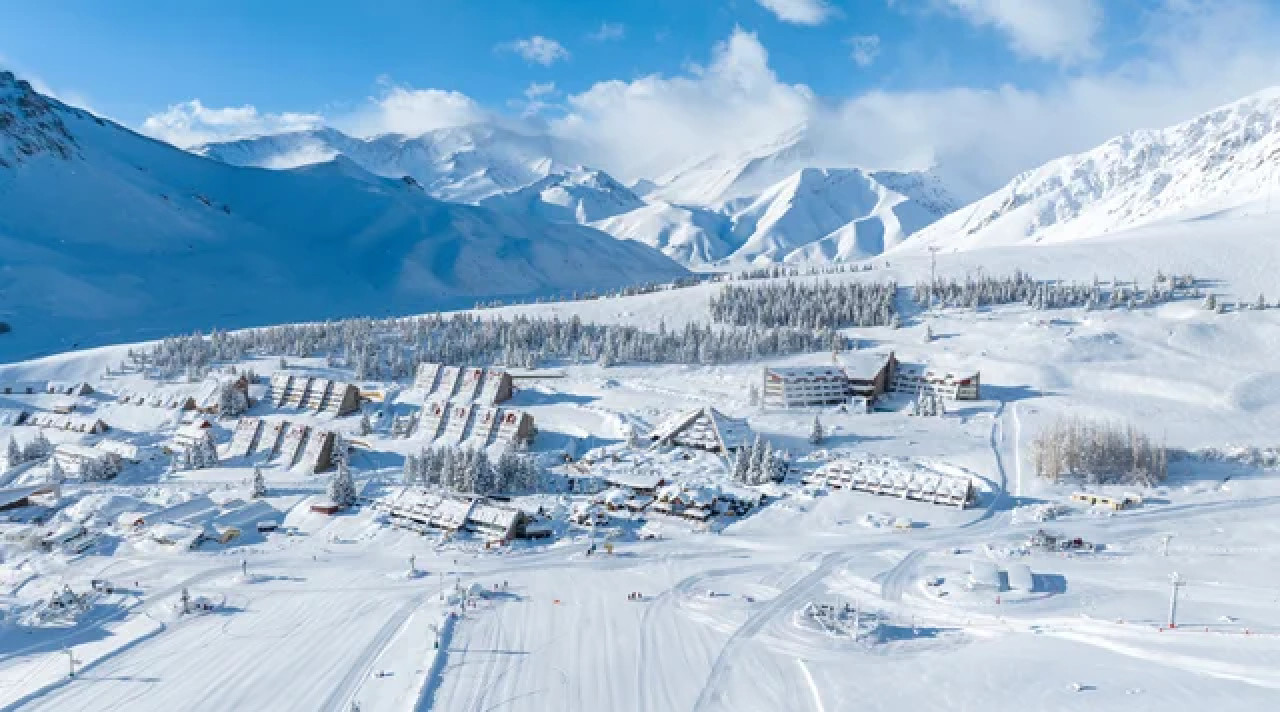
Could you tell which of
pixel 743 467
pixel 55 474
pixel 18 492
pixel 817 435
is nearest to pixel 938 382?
pixel 817 435

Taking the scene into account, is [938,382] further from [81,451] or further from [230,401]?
[81,451]

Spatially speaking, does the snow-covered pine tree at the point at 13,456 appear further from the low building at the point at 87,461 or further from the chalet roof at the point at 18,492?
the chalet roof at the point at 18,492

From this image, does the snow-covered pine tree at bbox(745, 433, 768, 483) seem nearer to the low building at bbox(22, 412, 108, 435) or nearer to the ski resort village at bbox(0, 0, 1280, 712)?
the ski resort village at bbox(0, 0, 1280, 712)

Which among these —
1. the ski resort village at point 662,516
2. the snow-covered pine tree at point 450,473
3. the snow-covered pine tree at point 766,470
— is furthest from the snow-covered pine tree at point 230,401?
the snow-covered pine tree at point 766,470

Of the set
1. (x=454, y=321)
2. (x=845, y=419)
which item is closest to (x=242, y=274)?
(x=454, y=321)

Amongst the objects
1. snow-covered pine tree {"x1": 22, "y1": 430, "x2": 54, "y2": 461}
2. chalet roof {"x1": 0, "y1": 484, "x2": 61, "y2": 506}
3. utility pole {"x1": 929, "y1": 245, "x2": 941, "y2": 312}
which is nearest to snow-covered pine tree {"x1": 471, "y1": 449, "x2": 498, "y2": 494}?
chalet roof {"x1": 0, "y1": 484, "x2": 61, "y2": 506}

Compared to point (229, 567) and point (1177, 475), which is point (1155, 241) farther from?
point (229, 567)
